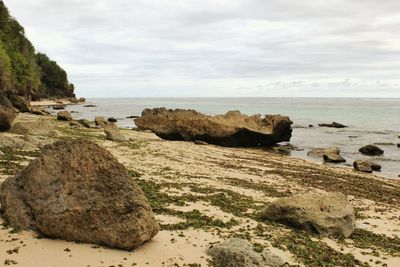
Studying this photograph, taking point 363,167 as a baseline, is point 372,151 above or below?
below

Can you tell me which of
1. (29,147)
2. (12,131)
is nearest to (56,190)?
(29,147)

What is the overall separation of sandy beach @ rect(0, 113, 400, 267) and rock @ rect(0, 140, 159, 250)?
0.94 ft

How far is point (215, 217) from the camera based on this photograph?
1252 cm

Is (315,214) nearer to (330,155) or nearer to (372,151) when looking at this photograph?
(330,155)

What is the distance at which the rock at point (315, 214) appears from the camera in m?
12.1

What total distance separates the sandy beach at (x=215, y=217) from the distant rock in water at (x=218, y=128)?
536 inches

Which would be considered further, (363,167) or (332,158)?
(332,158)

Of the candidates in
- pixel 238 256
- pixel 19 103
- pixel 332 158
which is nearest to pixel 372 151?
pixel 332 158

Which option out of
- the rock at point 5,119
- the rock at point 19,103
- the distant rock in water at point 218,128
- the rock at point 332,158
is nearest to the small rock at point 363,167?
the rock at point 332,158

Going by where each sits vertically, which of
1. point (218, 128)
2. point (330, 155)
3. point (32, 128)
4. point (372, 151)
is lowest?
point (372, 151)

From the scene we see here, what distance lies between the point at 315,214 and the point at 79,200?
6728 mm

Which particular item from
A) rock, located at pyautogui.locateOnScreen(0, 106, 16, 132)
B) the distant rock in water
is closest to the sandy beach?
rock, located at pyautogui.locateOnScreen(0, 106, 16, 132)

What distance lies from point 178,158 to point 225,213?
495 inches

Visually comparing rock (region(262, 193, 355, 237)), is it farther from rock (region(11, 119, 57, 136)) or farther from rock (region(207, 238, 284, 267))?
rock (region(11, 119, 57, 136))
